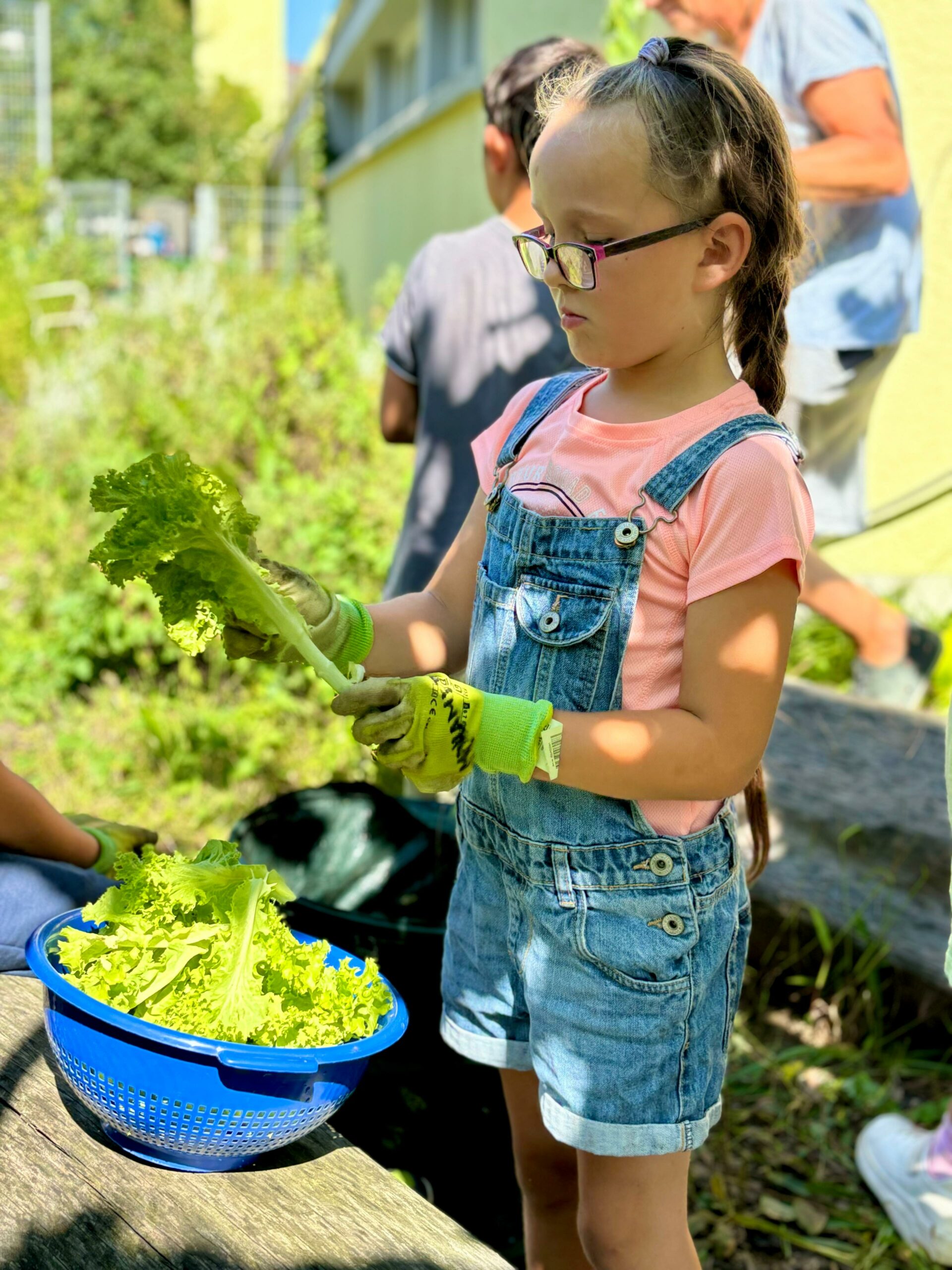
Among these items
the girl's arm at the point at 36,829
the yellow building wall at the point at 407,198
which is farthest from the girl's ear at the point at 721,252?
the yellow building wall at the point at 407,198

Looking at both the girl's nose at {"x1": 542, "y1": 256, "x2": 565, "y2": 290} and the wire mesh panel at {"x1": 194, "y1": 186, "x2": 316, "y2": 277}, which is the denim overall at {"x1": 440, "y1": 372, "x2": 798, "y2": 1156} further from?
the wire mesh panel at {"x1": 194, "y1": 186, "x2": 316, "y2": 277}

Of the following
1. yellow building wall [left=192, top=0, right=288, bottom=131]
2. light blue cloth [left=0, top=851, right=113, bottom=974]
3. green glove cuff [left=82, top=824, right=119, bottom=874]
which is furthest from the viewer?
yellow building wall [left=192, top=0, right=288, bottom=131]

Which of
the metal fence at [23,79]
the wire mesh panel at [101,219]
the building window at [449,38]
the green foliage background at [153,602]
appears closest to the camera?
the green foliage background at [153,602]

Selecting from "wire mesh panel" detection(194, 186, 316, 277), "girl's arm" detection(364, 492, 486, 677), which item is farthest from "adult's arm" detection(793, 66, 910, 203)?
"wire mesh panel" detection(194, 186, 316, 277)

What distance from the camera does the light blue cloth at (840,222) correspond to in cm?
310

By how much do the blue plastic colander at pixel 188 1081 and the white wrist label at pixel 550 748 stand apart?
1.19ft

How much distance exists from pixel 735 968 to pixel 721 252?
0.88 m

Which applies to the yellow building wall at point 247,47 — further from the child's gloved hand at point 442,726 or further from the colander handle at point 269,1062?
the colander handle at point 269,1062

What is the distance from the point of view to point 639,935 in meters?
1.51

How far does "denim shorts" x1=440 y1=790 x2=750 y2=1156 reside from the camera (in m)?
1.52

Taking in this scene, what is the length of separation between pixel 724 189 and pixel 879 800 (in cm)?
221

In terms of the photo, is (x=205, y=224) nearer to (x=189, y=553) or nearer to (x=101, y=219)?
(x=101, y=219)

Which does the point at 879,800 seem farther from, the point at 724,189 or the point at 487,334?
the point at 724,189

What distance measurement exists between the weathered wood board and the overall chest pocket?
73.8 inches
